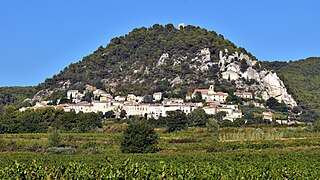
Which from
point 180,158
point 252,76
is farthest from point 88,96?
point 180,158

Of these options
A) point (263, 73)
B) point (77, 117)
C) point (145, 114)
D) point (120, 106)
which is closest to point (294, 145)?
point (77, 117)

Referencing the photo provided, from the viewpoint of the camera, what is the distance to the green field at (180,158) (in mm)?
22531

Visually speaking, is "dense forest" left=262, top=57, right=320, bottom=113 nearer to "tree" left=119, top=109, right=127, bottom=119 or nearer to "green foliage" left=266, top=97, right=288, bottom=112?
"green foliage" left=266, top=97, right=288, bottom=112

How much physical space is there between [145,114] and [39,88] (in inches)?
2021

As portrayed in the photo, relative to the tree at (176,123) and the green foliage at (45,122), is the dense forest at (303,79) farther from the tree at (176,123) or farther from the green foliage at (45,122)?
the green foliage at (45,122)

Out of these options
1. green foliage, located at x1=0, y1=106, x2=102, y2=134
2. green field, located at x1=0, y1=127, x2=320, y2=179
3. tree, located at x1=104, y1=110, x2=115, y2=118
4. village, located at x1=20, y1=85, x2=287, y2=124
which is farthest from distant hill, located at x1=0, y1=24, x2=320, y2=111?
green field, located at x1=0, y1=127, x2=320, y2=179

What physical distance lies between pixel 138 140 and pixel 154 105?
71241mm

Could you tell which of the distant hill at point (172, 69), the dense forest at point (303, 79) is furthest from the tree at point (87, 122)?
the dense forest at point (303, 79)

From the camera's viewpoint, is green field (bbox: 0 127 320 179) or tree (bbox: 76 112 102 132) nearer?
green field (bbox: 0 127 320 179)

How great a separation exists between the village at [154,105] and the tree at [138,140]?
57.4 meters

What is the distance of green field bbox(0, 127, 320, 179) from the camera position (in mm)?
22531

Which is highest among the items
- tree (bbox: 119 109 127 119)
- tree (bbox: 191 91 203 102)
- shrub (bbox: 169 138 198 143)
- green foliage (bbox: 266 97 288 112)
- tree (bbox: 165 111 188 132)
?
tree (bbox: 191 91 203 102)

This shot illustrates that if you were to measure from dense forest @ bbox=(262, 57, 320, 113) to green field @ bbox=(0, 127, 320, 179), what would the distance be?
71.4 m

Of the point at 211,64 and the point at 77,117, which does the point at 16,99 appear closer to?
the point at 211,64
